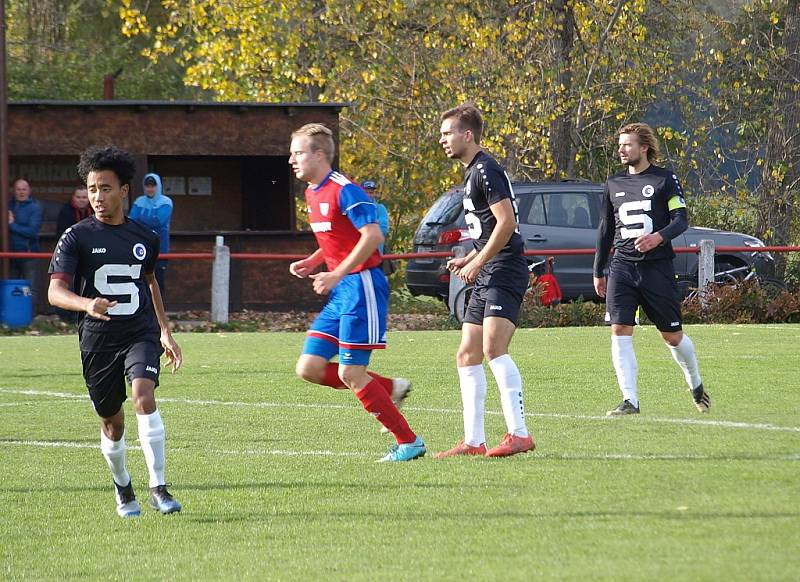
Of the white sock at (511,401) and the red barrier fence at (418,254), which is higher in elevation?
the red barrier fence at (418,254)

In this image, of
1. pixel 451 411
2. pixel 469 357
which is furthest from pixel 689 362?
pixel 469 357

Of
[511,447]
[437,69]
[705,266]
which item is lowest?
[511,447]

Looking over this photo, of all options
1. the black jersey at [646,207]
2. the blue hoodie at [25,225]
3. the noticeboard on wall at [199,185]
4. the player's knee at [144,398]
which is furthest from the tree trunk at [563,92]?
the player's knee at [144,398]

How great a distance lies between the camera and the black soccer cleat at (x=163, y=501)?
21.9 ft

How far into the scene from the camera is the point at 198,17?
32781 millimetres

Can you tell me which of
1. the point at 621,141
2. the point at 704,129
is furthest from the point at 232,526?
the point at 704,129

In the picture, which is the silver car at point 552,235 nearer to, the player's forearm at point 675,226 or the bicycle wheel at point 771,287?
the bicycle wheel at point 771,287

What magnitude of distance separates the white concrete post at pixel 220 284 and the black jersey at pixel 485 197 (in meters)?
13.5

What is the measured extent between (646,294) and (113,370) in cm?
459

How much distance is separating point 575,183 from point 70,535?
17.1m

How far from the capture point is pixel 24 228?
71.9 ft

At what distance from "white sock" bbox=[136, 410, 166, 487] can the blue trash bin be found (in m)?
14.6

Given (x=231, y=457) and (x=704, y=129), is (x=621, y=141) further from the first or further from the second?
(x=704, y=129)

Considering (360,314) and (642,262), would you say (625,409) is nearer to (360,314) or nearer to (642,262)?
(642,262)
